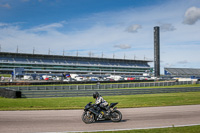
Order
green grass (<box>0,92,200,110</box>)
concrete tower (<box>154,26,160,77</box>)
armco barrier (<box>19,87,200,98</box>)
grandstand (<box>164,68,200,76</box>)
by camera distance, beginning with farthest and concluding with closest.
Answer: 1. grandstand (<box>164,68,200,76</box>)
2. concrete tower (<box>154,26,160,77</box>)
3. armco barrier (<box>19,87,200,98</box>)
4. green grass (<box>0,92,200,110</box>)

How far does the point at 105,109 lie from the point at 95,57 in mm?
121403

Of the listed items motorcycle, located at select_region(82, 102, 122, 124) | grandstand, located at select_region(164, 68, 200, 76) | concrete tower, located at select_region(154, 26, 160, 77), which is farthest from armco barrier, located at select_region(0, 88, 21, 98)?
grandstand, located at select_region(164, 68, 200, 76)

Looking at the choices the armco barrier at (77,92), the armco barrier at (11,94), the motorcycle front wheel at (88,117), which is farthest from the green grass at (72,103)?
the motorcycle front wheel at (88,117)

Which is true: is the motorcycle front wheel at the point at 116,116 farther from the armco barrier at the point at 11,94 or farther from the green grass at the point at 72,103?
the armco barrier at the point at 11,94

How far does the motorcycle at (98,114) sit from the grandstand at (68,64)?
97.4 m

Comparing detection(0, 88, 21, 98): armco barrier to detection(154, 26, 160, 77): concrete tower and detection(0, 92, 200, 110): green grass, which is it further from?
detection(154, 26, 160, 77): concrete tower

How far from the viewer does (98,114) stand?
10375 mm

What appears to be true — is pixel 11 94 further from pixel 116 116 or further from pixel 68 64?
pixel 68 64

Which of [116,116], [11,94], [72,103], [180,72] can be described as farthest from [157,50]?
[116,116]

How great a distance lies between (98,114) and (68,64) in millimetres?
109831

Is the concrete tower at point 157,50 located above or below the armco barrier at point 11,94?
above

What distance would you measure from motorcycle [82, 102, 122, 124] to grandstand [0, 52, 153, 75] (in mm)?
97411

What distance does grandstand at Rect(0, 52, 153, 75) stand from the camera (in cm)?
10844

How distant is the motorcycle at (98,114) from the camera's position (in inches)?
405
